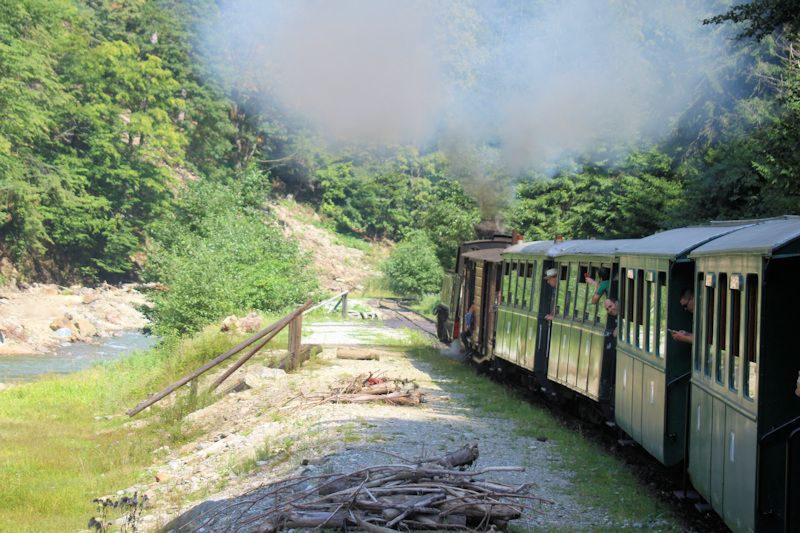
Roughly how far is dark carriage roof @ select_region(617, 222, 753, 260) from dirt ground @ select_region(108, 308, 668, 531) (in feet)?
8.24

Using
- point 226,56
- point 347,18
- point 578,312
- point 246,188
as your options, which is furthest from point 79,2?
point 578,312

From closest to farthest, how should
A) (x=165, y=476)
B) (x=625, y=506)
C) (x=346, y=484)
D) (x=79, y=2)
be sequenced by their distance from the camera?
(x=346, y=484) < (x=625, y=506) < (x=165, y=476) < (x=79, y=2)

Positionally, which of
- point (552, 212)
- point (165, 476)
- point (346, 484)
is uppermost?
point (552, 212)

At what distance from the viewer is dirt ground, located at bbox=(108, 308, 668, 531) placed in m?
A: 9.32

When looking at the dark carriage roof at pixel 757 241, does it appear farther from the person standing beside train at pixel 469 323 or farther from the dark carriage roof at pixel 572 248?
the person standing beside train at pixel 469 323

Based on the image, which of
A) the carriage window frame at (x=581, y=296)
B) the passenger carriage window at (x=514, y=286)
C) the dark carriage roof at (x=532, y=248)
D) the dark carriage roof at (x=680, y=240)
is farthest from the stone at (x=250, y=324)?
the dark carriage roof at (x=680, y=240)

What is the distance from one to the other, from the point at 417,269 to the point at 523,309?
38.3m

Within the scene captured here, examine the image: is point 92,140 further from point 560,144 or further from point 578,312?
point 578,312

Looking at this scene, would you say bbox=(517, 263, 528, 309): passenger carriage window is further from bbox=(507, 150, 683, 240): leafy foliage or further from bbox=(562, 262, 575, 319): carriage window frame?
bbox=(507, 150, 683, 240): leafy foliage

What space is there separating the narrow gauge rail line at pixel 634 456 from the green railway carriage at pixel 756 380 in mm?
1407

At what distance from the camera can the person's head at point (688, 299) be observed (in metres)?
8.99

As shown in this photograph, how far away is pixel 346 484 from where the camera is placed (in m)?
8.40

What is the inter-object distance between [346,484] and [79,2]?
6063cm

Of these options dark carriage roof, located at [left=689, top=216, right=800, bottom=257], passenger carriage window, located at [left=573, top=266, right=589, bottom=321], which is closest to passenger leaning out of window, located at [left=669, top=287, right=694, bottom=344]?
dark carriage roof, located at [left=689, top=216, right=800, bottom=257]
